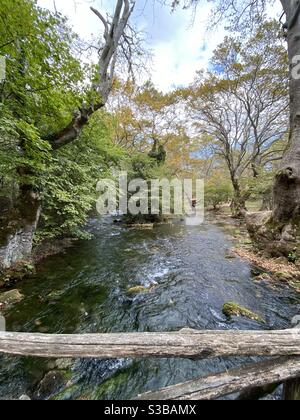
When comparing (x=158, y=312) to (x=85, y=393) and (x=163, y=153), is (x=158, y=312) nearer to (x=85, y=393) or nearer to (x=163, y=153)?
(x=85, y=393)

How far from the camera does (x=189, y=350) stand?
140 cm

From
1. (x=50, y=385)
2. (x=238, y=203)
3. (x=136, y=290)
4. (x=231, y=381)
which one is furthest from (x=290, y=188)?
(x=238, y=203)

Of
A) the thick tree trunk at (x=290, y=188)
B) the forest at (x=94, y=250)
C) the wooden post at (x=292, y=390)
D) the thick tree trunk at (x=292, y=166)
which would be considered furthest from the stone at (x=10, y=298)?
the thick tree trunk at (x=292, y=166)

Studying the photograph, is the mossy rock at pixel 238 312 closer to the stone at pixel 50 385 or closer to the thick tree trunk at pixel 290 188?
the thick tree trunk at pixel 290 188

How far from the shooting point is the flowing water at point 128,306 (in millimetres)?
2166

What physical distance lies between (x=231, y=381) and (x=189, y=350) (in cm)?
40

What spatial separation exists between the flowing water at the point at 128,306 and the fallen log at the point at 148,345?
1130 mm

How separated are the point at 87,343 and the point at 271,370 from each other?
1460 mm

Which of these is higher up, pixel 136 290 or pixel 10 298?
pixel 10 298

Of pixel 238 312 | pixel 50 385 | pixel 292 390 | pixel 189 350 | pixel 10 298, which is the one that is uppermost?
pixel 189 350

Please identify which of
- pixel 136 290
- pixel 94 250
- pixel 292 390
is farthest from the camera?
pixel 94 250

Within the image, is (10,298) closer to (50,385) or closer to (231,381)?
(50,385)

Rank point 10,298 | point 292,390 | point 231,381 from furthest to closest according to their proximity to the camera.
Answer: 1. point 10,298
2. point 292,390
3. point 231,381

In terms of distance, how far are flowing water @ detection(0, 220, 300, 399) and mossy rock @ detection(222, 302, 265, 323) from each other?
4.4 inches
